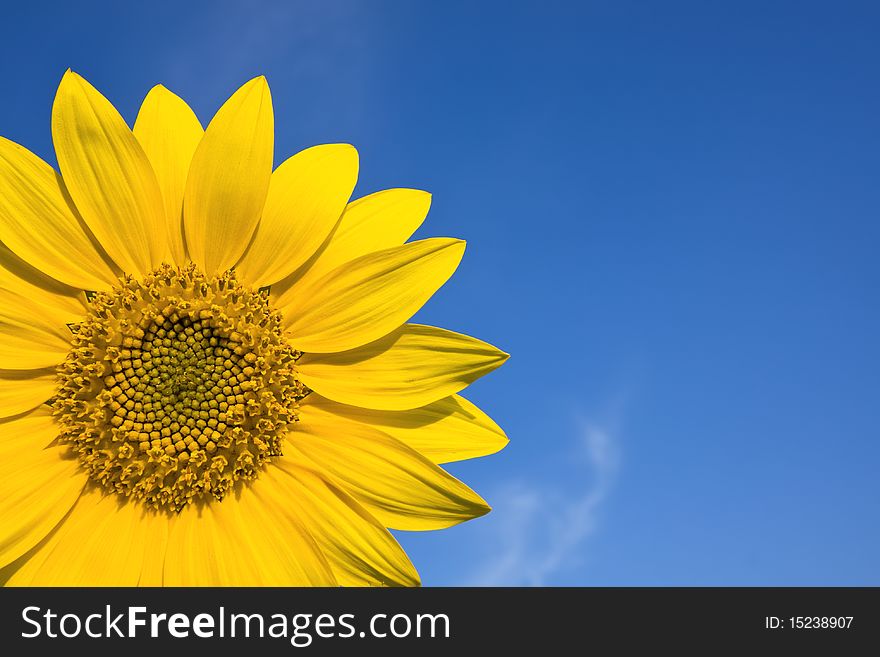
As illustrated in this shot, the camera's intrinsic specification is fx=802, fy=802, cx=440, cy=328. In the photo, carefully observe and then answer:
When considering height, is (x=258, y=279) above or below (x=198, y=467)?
above

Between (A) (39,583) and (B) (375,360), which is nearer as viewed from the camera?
(A) (39,583)

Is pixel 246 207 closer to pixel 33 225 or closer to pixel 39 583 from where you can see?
pixel 33 225

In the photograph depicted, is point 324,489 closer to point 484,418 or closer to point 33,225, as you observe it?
point 484,418

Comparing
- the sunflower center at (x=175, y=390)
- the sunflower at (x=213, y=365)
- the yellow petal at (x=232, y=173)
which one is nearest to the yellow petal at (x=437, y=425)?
the sunflower at (x=213, y=365)

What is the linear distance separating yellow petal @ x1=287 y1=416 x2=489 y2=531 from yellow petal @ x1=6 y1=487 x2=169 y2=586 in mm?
699

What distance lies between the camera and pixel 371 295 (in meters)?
3.47

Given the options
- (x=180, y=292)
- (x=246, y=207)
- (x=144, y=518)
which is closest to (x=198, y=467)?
(x=144, y=518)

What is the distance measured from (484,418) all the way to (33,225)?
213 cm

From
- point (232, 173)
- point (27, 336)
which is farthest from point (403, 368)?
point (27, 336)

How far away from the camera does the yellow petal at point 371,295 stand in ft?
11.3

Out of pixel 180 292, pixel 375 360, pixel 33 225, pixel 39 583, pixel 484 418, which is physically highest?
pixel 33 225

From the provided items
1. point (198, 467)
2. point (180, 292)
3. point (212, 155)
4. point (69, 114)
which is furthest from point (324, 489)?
point (69, 114)

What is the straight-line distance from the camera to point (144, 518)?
344 centimetres

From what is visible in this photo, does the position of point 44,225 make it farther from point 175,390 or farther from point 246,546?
point 246,546
